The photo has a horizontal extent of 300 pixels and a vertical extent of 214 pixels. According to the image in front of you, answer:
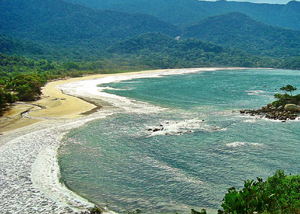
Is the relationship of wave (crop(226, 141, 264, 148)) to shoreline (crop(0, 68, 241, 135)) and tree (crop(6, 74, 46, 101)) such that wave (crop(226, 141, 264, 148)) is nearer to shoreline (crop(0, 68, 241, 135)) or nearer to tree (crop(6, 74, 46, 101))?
shoreline (crop(0, 68, 241, 135))

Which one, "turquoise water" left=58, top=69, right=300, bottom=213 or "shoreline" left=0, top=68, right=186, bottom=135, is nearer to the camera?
"turquoise water" left=58, top=69, right=300, bottom=213

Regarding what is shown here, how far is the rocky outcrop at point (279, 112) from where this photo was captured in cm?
3597

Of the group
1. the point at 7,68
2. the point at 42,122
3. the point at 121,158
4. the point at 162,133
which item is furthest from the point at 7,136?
the point at 7,68

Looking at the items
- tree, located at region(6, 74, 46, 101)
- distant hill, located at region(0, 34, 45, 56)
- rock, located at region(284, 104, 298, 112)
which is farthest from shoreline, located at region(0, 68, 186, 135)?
distant hill, located at region(0, 34, 45, 56)

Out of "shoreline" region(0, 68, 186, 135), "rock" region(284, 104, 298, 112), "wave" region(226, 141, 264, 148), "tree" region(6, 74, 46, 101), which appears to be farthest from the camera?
"tree" region(6, 74, 46, 101)

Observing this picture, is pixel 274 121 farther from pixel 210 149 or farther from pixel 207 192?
pixel 207 192

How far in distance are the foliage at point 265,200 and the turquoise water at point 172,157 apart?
404cm

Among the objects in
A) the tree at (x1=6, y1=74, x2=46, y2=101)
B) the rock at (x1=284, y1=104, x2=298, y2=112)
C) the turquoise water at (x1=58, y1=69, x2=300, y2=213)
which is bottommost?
the turquoise water at (x1=58, y1=69, x2=300, y2=213)

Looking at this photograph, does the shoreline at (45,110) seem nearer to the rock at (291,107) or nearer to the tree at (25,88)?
the tree at (25,88)

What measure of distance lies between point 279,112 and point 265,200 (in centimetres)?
3003

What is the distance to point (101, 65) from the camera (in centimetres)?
13700

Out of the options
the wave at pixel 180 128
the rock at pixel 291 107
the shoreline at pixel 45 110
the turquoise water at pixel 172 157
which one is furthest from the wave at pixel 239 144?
the shoreline at pixel 45 110

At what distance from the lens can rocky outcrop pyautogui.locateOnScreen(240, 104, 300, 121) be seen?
36.0 meters

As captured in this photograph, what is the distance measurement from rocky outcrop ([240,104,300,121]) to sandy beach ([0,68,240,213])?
604 inches
